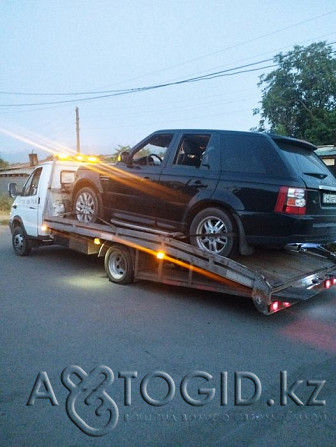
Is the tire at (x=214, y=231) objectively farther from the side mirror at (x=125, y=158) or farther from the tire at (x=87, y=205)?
the tire at (x=87, y=205)

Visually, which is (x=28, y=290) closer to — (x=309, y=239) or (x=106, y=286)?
(x=106, y=286)

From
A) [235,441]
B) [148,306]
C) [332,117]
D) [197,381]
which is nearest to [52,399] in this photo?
[197,381]

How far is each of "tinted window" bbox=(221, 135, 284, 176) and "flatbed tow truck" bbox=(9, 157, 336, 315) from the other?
3.99 feet

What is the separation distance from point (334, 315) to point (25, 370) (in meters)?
3.93

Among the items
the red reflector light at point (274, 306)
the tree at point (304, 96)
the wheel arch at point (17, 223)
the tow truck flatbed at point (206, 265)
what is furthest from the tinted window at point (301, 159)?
the tree at point (304, 96)

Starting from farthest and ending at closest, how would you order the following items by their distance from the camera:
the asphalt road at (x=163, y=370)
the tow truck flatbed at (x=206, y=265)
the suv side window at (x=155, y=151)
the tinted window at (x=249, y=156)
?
the suv side window at (x=155, y=151) < the tinted window at (x=249, y=156) < the tow truck flatbed at (x=206, y=265) < the asphalt road at (x=163, y=370)

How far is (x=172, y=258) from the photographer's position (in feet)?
18.9

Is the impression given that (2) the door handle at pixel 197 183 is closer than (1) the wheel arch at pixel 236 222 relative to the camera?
No

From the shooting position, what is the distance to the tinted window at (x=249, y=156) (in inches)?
201

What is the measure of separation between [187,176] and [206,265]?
4.43ft

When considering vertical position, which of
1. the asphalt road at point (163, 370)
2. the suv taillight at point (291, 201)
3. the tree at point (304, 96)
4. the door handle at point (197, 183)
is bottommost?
the asphalt road at point (163, 370)

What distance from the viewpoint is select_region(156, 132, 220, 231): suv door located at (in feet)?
18.3

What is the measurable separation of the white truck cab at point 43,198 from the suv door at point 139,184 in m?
1.57

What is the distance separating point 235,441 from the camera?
2.68m
